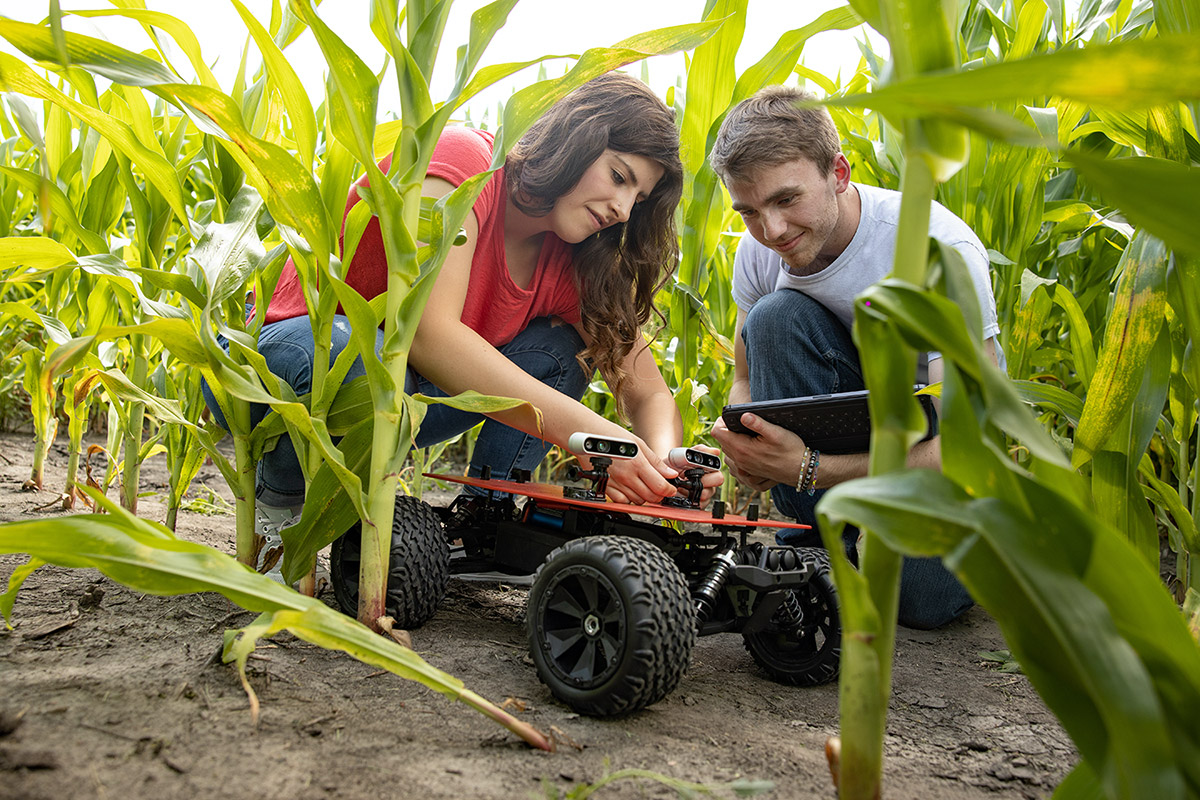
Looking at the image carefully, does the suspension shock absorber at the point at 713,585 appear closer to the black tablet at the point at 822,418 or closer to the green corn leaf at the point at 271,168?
the black tablet at the point at 822,418

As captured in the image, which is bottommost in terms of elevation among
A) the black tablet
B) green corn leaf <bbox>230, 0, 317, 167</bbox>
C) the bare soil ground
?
the bare soil ground

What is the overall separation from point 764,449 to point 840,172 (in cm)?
68

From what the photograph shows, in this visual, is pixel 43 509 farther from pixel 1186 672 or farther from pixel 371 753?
pixel 1186 672

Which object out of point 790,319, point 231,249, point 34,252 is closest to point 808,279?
point 790,319

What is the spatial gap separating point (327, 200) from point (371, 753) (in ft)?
2.72

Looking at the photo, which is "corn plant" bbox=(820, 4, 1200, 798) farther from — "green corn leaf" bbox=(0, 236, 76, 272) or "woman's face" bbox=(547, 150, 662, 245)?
"green corn leaf" bbox=(0, 236, 76, 272)

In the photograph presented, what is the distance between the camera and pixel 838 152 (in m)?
1.70

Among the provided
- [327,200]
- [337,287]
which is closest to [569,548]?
[337,287]

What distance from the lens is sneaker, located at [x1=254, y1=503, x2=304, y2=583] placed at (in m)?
1.38

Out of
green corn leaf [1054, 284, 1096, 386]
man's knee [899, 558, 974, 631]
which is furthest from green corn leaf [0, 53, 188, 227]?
man's knee [899, 558, 974, 631]

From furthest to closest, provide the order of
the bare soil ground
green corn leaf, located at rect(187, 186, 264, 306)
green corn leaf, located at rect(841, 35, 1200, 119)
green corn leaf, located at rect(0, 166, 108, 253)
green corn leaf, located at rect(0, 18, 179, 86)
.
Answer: green corn leaf, located at rect(0, 166, 108, 253) < green corn leaf, located at rect(187, 186, 264, 306) < green corn leaf, located at rect(0, 18, 179, 86) < the bare soil ground < green corn leaf, located at rect(841, 35, 1200, 119)

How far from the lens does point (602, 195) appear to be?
1.51 meters

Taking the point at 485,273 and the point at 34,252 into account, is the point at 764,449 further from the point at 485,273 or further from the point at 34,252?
the point at 34,252

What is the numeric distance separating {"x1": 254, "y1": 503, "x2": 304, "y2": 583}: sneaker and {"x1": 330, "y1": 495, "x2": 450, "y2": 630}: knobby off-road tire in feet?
0.55
